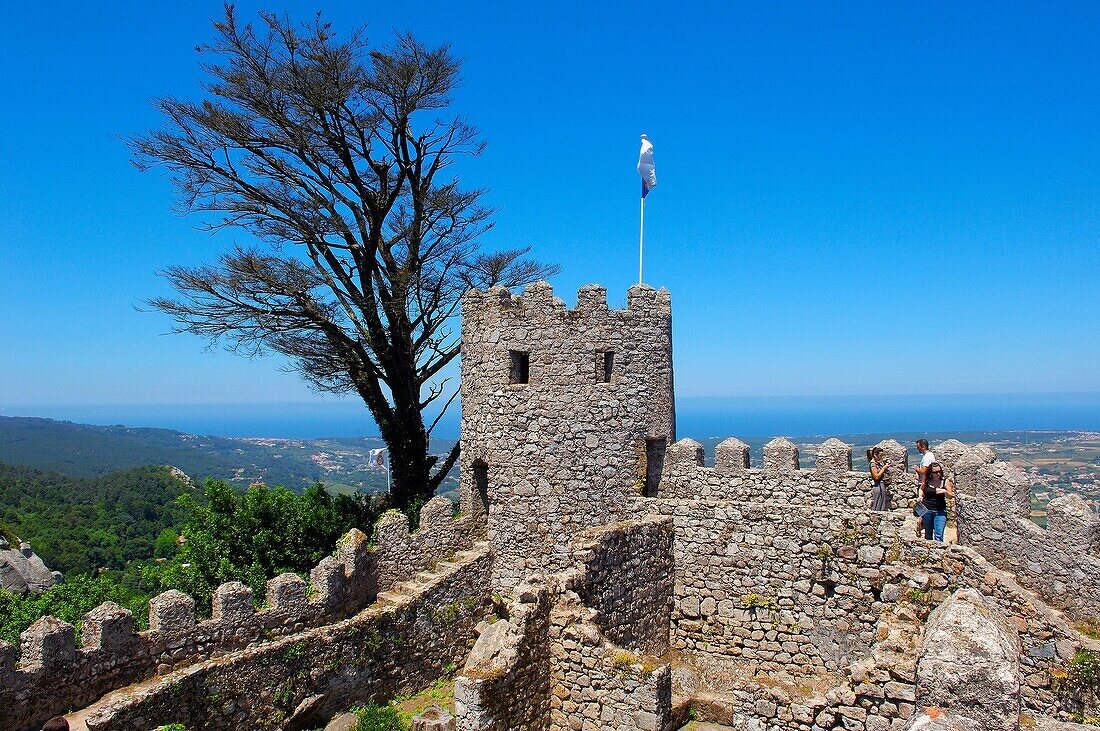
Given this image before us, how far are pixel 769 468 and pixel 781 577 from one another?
1.51m

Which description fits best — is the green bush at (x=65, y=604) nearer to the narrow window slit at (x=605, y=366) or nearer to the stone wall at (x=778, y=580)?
the narrow window slit at (x=605, y=366)

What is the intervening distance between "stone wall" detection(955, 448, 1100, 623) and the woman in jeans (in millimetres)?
391

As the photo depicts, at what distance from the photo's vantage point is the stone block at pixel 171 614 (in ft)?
33.1

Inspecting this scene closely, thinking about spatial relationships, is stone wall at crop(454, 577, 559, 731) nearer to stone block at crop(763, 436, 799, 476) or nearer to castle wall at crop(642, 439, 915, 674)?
castle wall at crop(642, 439, 915, 674)

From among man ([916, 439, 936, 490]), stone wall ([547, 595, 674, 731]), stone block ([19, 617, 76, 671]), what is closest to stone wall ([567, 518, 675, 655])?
stone wall ([547, 595, 674, 731])

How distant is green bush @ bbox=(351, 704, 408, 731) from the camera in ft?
Answer: 33.8

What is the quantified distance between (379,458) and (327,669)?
26.5 feet

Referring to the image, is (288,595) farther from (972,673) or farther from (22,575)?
(22,575)

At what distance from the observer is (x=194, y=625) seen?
1040 centimetres

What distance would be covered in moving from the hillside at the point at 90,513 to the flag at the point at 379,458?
8.06 meters

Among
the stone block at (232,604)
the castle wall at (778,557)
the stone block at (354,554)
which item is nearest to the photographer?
the castle wall at (778,557)

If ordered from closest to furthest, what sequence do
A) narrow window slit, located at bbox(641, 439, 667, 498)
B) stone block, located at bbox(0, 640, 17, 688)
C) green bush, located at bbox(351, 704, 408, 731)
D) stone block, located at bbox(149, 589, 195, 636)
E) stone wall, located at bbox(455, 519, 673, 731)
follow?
stone wall, located at bbox(455, 519, 673, 731)
stone block, located at bbox(0, 640, 17, 688)
stone block, located at bbox(149, 589, 195, 636)
green bush, located at bbox(351, 704, 408, 731)
narrow window slit, located at bbox(641, 439, 667, 498)

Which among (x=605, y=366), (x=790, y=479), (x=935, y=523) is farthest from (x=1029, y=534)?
(x=605, y=366)

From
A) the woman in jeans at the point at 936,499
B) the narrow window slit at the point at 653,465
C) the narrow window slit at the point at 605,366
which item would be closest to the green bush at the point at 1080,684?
the woman in jeans at the point at 936,499
